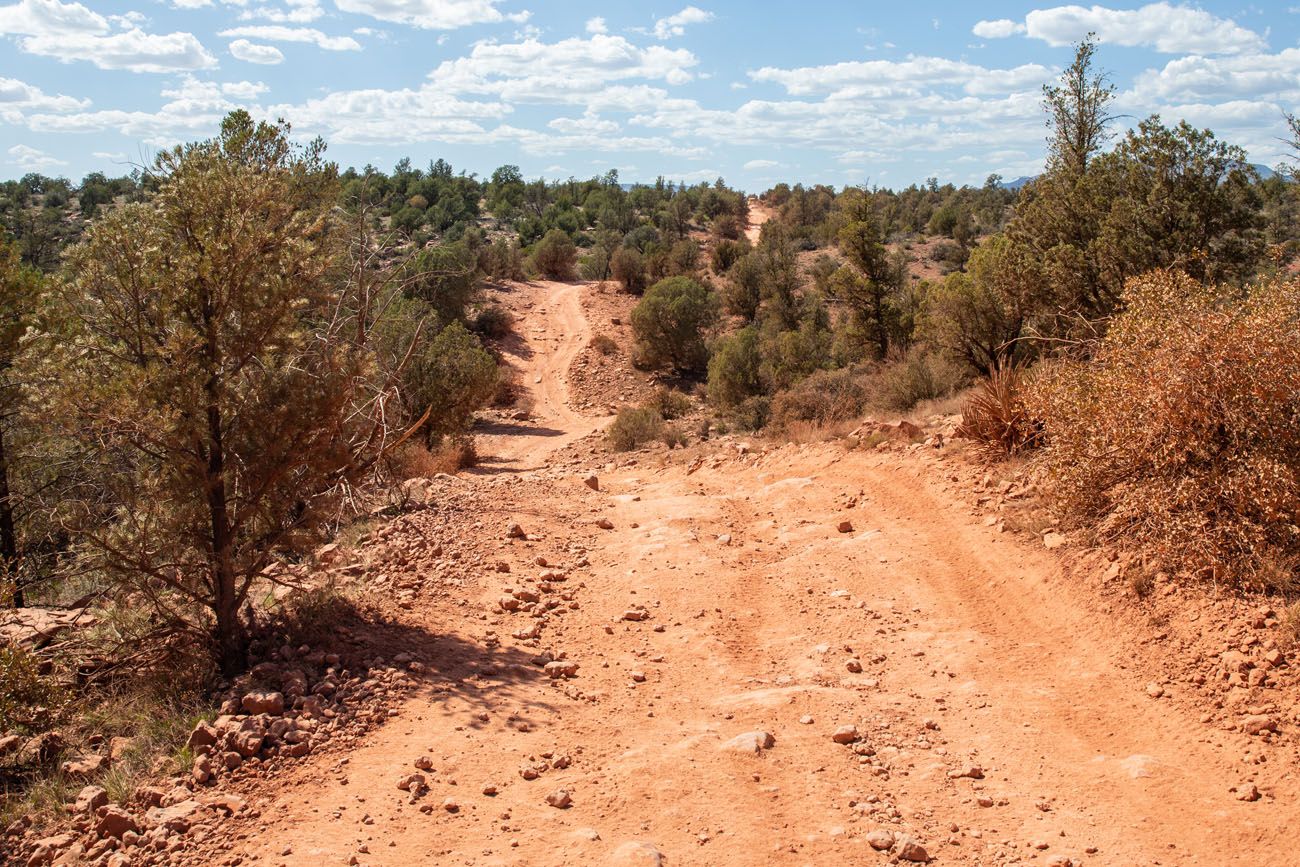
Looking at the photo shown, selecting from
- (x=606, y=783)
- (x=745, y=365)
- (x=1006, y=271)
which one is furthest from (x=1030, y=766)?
(x=745, y=365)

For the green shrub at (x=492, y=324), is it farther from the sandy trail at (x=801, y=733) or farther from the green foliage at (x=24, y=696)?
the green foliage at (x=24, y=696)

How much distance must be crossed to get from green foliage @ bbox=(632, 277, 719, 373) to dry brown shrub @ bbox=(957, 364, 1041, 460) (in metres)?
21.3

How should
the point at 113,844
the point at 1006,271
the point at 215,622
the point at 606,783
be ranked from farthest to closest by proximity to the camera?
1. the point at 1006,271
2. the point at 215,622
3. the point at 606,783
4. the point at 113,844

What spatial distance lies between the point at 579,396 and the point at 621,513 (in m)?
19.4

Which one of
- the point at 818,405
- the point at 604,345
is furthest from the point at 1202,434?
the point at 604,345

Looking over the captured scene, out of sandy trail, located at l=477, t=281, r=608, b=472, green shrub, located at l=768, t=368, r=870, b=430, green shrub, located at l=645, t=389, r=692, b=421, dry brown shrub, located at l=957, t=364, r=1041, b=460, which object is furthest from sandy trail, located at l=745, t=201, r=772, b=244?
dry brown shrub, located at l=957, t=364, r=1041, b=460

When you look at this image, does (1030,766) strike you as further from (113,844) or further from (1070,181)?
(1070,181)

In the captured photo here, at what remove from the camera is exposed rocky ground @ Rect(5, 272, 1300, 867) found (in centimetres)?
455

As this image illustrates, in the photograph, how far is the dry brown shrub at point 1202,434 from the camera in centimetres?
634

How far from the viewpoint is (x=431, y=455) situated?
17078mm

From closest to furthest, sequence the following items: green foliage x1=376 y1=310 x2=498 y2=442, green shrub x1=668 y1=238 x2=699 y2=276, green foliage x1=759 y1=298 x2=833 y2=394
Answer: green foliage x1=376 y1=310 x2=498 y2=442 < green foliage x1=759 y1=298 x2=833 y2=394 < green shrub x1=668 y1=238 x2=699 y2=276

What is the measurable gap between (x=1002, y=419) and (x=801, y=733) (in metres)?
5.67

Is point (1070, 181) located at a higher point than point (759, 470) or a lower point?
higher

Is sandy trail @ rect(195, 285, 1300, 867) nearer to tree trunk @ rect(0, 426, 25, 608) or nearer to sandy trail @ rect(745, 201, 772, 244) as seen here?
tree trunk @ rect(0, 426, 25, 608)
